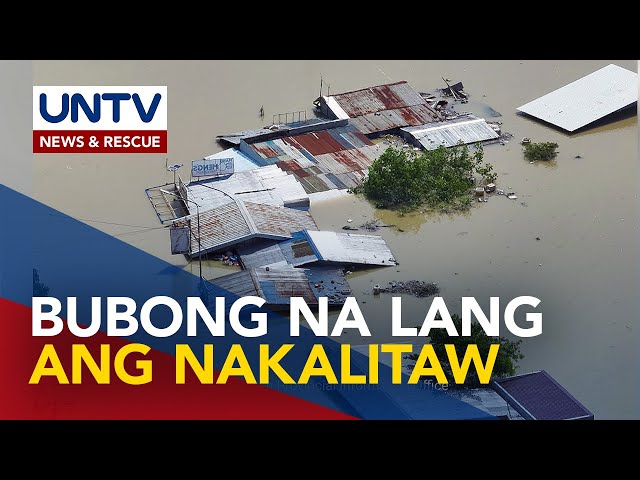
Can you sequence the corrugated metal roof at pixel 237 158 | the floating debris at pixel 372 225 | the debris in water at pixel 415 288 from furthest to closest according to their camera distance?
1. the corrugated metal roof at pixel 237 158
2. the floating debris at pixel 372 225
3. the debris in water at pixel 415 288

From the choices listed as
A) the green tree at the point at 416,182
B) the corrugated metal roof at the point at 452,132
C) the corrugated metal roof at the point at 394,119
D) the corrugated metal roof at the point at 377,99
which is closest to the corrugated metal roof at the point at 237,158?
the green tree at the point at 416,182

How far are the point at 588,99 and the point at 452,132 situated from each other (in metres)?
7.26

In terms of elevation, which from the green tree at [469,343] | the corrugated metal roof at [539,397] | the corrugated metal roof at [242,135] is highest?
the corrugated metal roof at [242,135]

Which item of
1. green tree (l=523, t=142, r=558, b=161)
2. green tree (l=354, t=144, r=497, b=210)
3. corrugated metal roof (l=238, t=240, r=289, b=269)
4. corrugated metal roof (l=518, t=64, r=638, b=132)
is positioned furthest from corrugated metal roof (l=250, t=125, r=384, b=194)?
corrugated metal roof (l=518, t=64, r=638, b=132)

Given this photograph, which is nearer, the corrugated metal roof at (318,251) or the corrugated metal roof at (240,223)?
the corrugated metal roof at (318,251)

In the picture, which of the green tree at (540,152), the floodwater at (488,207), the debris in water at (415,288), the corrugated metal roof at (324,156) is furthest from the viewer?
the green tree at (540,152)

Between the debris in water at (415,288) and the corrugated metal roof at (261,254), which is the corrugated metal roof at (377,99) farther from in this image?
the debris in water at (415,288)

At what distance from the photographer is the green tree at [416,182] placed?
182 feet

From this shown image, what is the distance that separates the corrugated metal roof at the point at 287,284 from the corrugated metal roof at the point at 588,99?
1795 centimetres

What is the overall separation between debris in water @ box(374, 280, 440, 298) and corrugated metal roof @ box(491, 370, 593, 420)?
7024mm

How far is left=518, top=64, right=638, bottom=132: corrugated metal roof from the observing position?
205 feet

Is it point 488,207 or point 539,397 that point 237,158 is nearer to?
point 488,207

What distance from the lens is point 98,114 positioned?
5016cm

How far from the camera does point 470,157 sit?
58.5m
